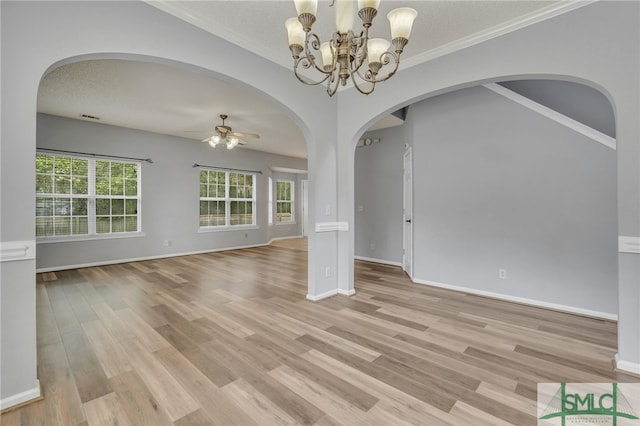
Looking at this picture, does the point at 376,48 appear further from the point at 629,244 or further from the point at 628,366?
the point at 628,366

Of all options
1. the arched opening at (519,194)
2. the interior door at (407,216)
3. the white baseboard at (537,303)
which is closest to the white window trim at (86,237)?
the interior door at (407,216)

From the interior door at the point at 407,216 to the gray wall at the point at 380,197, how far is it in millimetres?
247

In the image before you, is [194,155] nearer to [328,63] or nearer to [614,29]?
[328,63]

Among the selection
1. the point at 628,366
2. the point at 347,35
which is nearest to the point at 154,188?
the point at 347,35

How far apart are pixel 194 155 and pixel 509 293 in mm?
6871

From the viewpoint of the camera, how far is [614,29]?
205 cm

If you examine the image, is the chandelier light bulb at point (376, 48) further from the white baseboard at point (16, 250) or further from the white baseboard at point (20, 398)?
the white baseboard at point (20, 398)

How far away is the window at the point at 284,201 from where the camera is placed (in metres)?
9.84

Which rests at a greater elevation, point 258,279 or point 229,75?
point 229,75

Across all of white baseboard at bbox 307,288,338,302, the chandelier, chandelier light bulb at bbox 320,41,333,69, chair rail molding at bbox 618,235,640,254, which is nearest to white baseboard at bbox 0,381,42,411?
white baseboard at bbox 307,288,338,302

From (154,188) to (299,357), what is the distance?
5.63 metres

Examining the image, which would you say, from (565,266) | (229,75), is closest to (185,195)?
(229,75)

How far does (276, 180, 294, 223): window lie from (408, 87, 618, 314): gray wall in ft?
20.5

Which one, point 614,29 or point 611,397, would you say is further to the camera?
point 614,29
